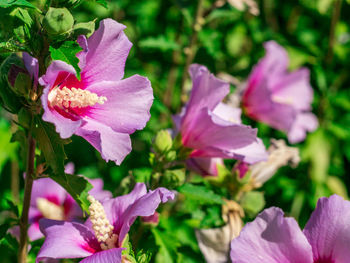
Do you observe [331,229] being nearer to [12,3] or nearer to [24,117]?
[24,117]

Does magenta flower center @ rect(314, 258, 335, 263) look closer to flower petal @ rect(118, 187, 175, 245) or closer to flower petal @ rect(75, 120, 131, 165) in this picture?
flower petal @ rect(118, 187, 175, 245)

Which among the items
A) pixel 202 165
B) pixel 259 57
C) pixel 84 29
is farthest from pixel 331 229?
pixel 259 57

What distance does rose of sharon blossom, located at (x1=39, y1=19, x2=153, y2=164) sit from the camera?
3.76 ft

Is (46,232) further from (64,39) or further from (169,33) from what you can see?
(169,33)

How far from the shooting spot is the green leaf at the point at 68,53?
1053 mm

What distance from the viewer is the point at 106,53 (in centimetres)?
120

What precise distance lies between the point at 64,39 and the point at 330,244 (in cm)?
76

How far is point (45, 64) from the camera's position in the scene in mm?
1135

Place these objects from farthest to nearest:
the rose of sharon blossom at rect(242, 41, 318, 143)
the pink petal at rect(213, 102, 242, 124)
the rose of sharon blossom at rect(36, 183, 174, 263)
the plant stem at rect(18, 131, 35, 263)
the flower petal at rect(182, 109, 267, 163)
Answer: the rose of sharon blossom at rect(242, 41, 318, 143) < the pink petal at rect(213, 102, 242, 124) < the flower petal at rect(182, 109, 267, 163) < the plant stem at rect(18, 131, 35, 263) < the rose of sharon blossom at rect(36, 183, 174, 263)

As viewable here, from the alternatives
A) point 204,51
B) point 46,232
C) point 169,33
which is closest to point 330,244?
point 46,232

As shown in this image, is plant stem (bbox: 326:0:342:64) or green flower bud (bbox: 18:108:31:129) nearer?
green flower bud (bbox: 18:108:31:129)

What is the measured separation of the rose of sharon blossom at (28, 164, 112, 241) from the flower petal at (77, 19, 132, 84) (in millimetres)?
477

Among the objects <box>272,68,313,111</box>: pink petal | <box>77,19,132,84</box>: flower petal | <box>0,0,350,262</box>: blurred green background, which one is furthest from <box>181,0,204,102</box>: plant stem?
<box>77,19,132,84</box>: flower petal

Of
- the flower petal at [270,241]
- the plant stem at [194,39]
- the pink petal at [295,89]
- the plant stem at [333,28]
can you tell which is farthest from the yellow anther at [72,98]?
the plant stem at [333,28]
